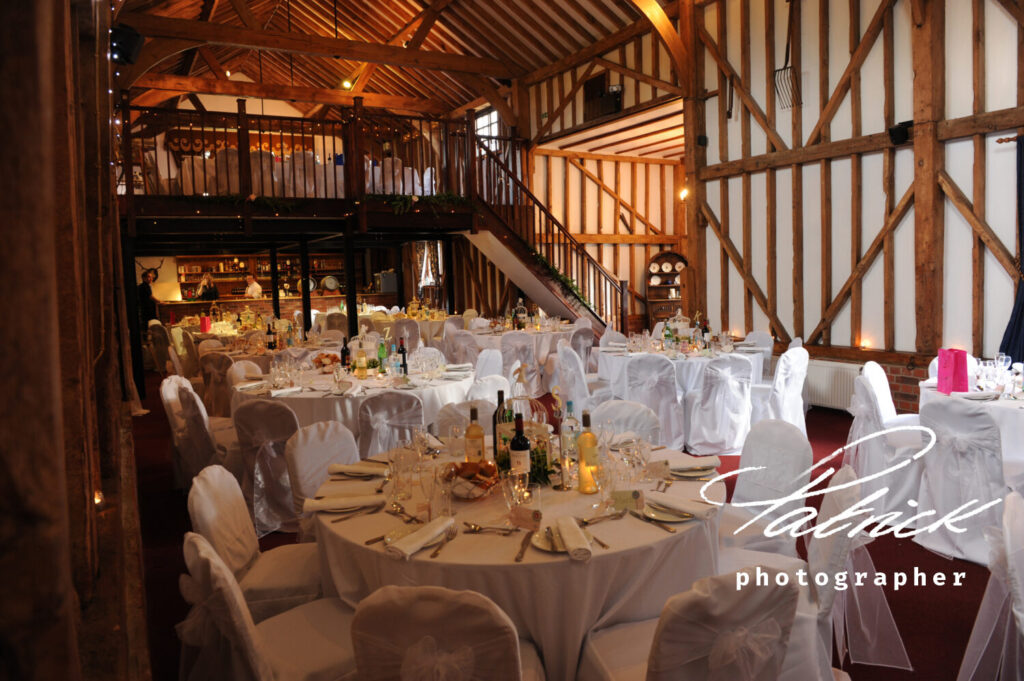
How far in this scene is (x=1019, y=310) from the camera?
259 inches

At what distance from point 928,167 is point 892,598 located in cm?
518

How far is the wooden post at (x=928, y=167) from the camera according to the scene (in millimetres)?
7141

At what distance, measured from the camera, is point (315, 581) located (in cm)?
290

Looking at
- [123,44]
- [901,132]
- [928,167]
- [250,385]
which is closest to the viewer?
[250,385]

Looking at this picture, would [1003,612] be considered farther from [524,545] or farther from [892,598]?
[524,545]

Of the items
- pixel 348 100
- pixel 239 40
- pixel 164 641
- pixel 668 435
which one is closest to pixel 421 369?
pixel 668 435

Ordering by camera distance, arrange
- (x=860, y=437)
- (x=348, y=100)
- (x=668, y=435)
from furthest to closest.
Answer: (x=348, y=100) < (x=668, y=435) < (x=860, y=437)

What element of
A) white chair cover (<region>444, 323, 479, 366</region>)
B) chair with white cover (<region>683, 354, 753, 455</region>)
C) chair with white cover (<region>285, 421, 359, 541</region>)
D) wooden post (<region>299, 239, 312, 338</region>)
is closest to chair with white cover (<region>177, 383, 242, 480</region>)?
chair with white cover (<region>285, 421, 359, 541</region>)

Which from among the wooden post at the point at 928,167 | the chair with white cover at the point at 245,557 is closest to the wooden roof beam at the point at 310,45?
the wooden post at the point at 928,167

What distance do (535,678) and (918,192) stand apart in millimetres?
7085

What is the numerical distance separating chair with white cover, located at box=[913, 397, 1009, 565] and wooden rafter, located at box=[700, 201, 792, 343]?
16.5 ft

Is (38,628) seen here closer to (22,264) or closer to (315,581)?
(22,264)

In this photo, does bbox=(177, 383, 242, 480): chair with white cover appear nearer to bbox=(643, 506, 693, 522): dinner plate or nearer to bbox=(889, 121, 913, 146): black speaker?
bbox=(643, 506, 693, 522): dinner plate

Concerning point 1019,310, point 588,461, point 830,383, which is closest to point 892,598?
point 588,461
